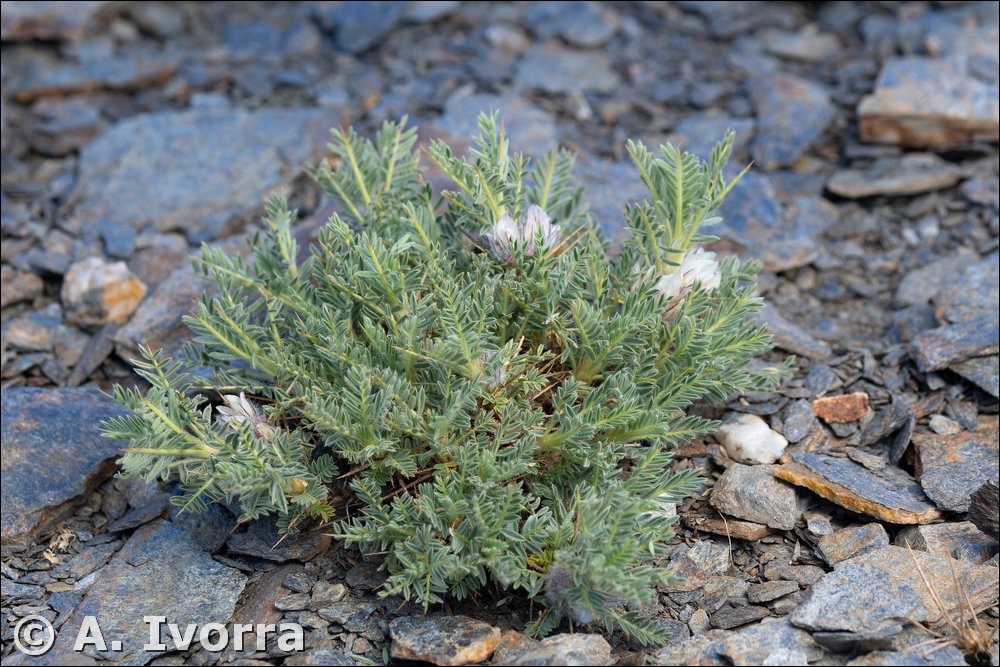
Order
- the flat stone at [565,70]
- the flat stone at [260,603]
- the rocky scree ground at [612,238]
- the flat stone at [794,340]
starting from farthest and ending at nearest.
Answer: the flat stone at [565,70], the flat stone at [794,340], the rocky scree ground at [612,238], the flat stone at [260,603]

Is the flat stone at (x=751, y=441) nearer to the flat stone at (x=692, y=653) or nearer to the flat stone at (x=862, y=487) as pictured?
the flat stone at (x=862, y=487)

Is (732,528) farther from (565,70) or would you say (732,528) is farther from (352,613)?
(565,70)

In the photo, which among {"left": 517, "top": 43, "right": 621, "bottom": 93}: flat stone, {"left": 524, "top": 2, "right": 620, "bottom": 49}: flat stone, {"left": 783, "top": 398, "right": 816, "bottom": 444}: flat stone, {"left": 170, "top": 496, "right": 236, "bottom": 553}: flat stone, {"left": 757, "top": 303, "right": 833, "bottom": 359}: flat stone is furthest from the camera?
{"left": 524, "top": 2, "right": 620, "bottom": 49}: flat stone

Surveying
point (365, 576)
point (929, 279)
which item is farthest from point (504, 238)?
point (929, 279)

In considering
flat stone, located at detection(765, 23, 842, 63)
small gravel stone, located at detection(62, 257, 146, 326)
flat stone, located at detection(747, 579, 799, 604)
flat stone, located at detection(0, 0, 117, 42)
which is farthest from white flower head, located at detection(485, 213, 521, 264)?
flat stone, located at detection(0, 0, 117, 42)

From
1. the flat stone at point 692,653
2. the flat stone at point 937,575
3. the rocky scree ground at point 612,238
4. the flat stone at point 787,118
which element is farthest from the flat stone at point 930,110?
the flat stone at point 692,653

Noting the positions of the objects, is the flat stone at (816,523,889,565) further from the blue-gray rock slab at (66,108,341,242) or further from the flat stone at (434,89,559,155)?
the blue-gray rock slab at (66,108,341,242)

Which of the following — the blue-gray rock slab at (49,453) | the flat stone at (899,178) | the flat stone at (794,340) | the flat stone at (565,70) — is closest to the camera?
the blue-gray rock slab at (49,453)
